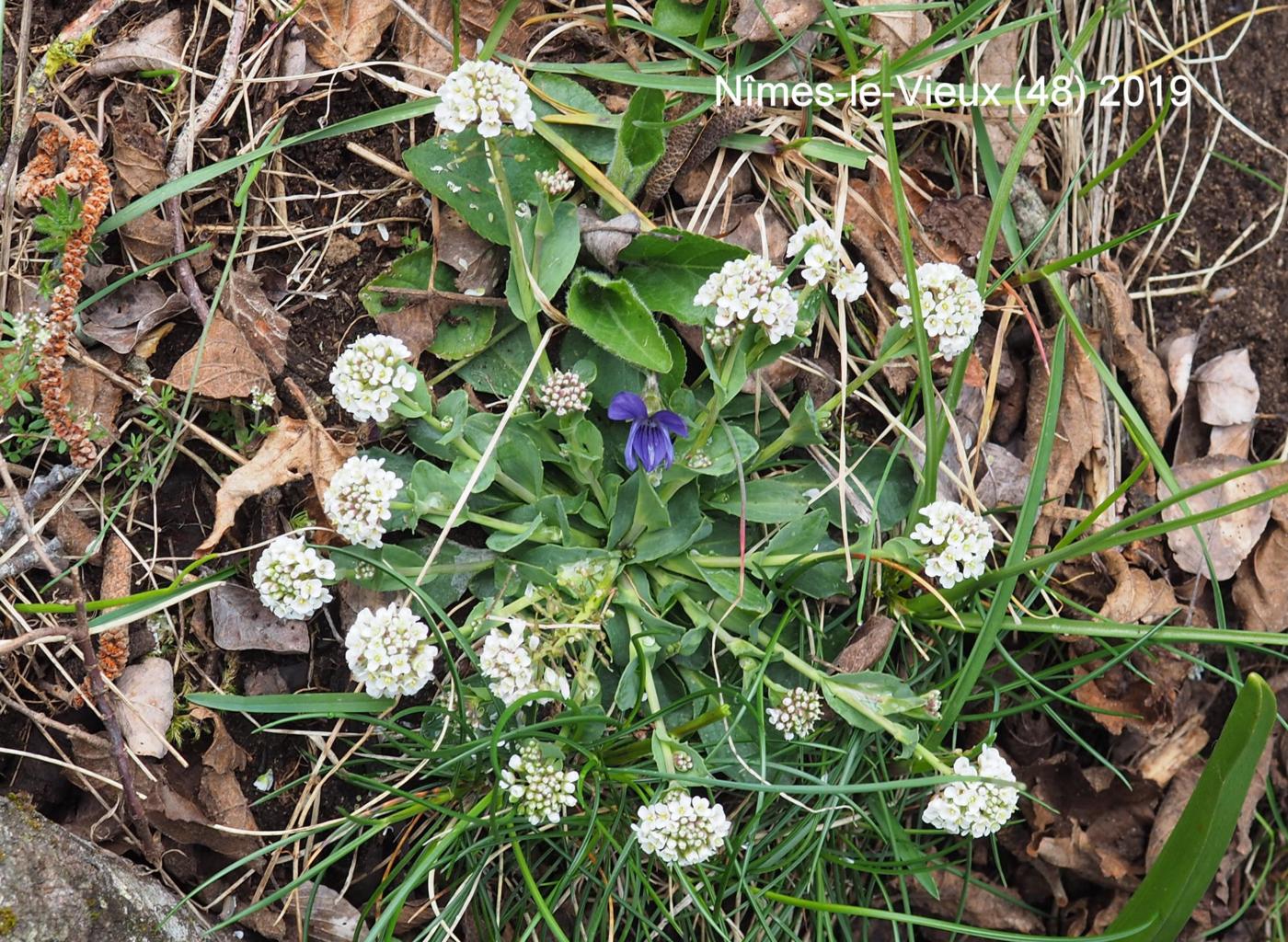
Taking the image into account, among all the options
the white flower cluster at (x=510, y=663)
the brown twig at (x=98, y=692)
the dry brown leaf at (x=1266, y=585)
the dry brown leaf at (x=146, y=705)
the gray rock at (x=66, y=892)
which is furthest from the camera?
the dry brown leaf at (x=1266, y=585)

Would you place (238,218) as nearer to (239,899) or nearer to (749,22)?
(749,22)

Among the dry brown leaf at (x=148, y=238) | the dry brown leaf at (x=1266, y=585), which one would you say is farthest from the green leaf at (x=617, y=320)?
the dry brown leaf at (x=1266, y=585)

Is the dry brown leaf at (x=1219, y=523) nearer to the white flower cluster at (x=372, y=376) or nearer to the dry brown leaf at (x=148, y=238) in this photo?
the white flower cluster at (x=372, y=376)

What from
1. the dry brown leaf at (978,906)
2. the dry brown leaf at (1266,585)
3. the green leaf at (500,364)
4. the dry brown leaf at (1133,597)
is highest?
the green leaf at (500,364)

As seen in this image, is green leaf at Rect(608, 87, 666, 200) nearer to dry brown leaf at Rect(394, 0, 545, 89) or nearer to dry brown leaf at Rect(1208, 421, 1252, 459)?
dry brown leaf at Rect(394, 0, 545, 89)

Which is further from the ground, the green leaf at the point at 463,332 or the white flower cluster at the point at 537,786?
the green leaf at the point at 463,332
